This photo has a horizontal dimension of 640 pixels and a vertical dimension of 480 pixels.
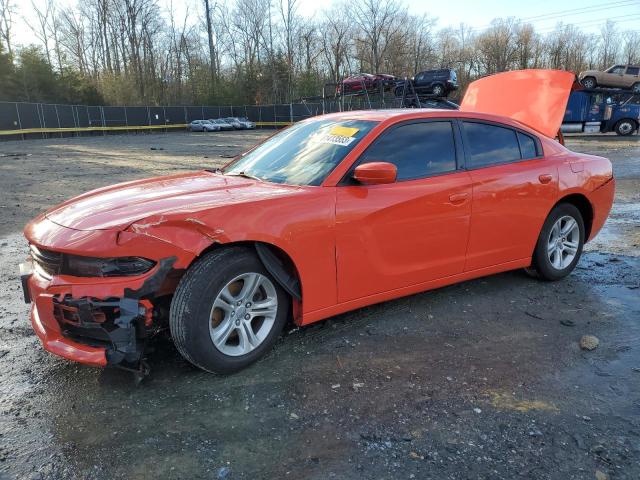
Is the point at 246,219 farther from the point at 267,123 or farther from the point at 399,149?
the point at 267,123

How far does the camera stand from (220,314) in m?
3.03

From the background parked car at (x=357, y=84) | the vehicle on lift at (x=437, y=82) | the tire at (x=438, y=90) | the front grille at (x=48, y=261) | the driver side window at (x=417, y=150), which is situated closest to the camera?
the front grille at (x=48, y=261)

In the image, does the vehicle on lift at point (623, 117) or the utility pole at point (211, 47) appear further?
the utility pole at point (211, 47)

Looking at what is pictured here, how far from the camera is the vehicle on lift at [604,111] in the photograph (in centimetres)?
2694

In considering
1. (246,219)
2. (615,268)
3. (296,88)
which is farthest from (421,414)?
(296,88)

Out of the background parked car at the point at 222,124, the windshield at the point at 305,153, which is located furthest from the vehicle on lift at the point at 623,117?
the background parked car at the point at 222,124

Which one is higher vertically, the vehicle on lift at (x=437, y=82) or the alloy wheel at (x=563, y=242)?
the vehicle on lift at (x=437, y=82)

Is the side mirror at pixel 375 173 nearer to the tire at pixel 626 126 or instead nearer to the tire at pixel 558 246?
the tire at pixel 558 246

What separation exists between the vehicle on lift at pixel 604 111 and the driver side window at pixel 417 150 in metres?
26.7

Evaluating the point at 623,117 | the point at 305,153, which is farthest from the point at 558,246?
the point at 623,117

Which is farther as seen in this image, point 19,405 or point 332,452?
point 19,405

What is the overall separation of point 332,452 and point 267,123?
5047 cm

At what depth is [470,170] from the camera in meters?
3.98

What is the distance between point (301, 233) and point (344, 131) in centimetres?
106
